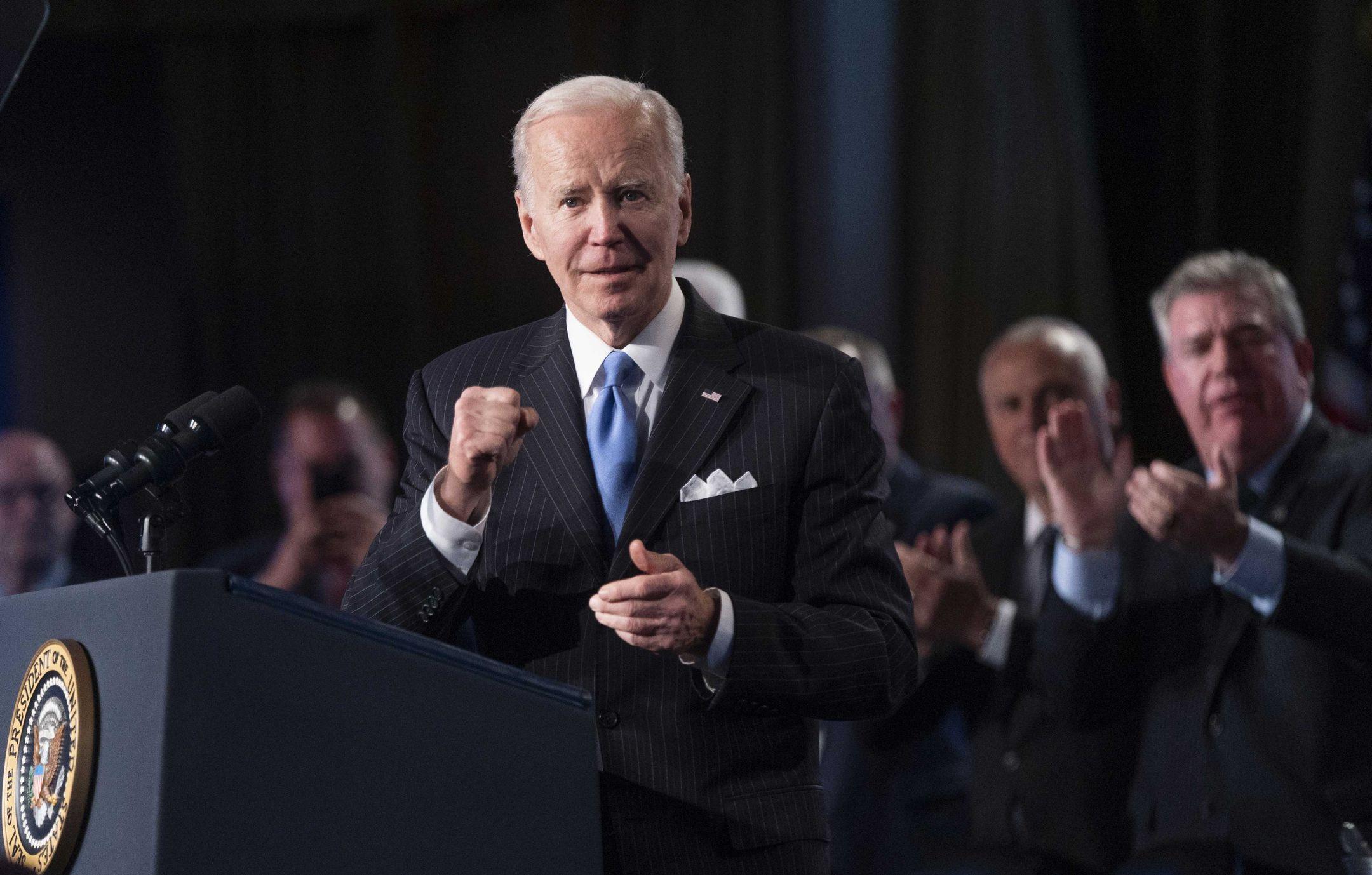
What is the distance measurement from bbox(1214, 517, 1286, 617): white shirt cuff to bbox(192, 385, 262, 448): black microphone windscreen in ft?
5.34

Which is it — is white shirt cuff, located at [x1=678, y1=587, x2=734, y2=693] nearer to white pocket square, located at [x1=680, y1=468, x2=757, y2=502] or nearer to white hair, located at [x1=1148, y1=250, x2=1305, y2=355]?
white pocket square, located at [x1=680, y1=468, x2=757, y2=502]

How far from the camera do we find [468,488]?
1385mm

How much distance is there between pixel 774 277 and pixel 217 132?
2.26m

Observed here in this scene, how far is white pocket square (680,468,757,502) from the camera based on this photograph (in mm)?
1447

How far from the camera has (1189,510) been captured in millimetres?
2289

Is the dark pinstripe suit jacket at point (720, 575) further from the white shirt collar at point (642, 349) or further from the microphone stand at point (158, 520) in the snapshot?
the microphone stand at point (158, 520)

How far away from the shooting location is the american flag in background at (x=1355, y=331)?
147 inches

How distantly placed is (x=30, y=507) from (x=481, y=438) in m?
3.10

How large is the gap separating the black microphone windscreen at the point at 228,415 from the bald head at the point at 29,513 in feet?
9.13

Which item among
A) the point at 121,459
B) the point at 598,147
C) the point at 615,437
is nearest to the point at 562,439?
the point at 615,437

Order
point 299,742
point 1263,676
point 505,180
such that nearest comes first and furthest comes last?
point 299,742 < point 1263,676 < point 505,180

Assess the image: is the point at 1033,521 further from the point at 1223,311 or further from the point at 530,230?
the point at 530,230

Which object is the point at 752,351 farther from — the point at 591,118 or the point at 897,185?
the point at 897,185

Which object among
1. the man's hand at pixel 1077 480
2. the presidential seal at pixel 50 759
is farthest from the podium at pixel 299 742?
the man's hand at pixel 1077 480
